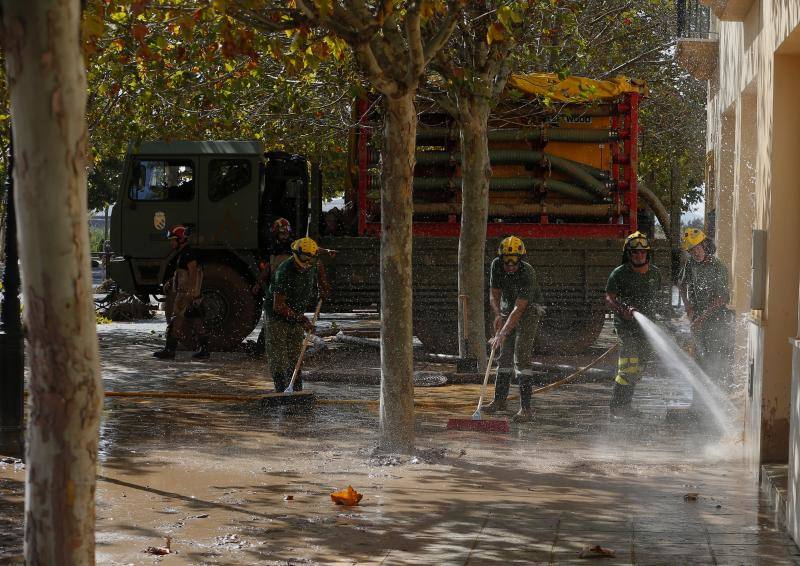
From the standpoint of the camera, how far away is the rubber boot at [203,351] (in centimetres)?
1638

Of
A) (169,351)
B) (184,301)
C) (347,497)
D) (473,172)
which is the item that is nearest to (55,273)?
(347,497)

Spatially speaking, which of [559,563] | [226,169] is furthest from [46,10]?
[226,169]

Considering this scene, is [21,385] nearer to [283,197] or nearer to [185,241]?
[185,241]

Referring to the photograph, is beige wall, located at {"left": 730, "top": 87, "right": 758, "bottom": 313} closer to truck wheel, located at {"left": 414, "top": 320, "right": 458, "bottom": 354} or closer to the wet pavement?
the wet pavement

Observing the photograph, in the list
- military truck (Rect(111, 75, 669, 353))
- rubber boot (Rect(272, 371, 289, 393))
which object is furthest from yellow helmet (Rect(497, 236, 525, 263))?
military truck (Rect(111, 75, 669, 353))

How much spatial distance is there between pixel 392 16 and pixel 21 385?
3.80m

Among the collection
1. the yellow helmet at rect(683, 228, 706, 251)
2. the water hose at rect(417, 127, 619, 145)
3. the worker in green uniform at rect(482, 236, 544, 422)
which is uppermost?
the water hose at rect(417, 127, 619, 145)

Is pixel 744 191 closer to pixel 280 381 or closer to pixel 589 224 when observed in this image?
pixel 280 381

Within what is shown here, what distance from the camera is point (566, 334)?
1661 cm

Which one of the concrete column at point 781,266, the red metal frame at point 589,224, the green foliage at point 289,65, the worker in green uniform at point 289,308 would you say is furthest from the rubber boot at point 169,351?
the concrete column at point 781,266

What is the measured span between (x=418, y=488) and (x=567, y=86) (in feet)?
30.0

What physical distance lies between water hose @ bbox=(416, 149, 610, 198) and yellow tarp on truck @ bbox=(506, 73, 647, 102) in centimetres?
81

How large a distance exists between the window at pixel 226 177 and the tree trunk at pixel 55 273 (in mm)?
13107

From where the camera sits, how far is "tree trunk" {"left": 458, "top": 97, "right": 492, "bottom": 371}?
14.7m
